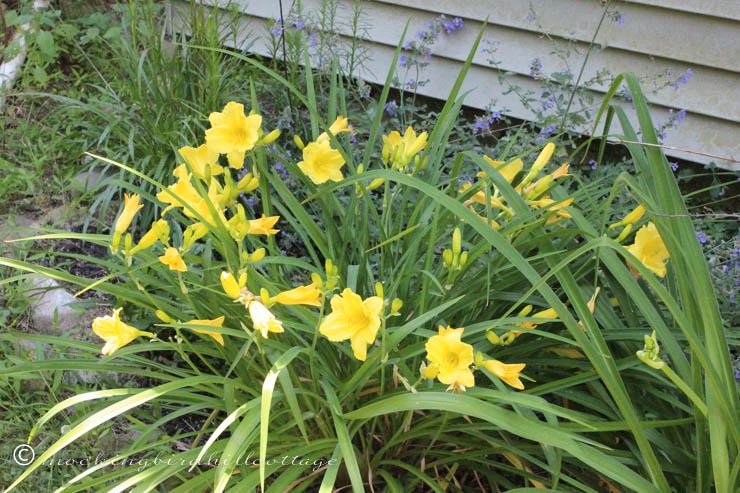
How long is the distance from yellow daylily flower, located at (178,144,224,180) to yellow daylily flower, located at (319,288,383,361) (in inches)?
16.5

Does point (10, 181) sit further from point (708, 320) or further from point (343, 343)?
point (708, 320)

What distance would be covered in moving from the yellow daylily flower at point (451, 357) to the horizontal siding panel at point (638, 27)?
2.00m

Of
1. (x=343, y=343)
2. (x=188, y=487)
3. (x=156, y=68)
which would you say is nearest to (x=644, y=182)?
(x=343, y=343)

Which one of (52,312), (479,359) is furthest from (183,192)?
(52,312)

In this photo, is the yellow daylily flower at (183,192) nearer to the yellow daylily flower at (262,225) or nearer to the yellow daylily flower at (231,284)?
the yellow daylily flower at (262,225)

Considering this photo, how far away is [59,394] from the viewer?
1877mm

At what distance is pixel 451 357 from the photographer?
110 cm

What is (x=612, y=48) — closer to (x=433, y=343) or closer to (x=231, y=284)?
(x=433, y=343)

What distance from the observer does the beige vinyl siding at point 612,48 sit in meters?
2.62

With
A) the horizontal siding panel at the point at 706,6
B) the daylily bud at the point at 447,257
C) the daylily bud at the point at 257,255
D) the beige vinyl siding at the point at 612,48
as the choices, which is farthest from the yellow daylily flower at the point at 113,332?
the horizontal siding panel at the point at 706,6

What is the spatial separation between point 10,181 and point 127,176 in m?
0.50

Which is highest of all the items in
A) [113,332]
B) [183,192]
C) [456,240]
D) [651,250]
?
[651,250]

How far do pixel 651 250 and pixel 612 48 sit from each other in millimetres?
1807

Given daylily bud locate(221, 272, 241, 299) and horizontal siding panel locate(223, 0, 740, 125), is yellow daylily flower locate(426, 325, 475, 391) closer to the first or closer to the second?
daylily bud locate(221, 272, 241, 299)
